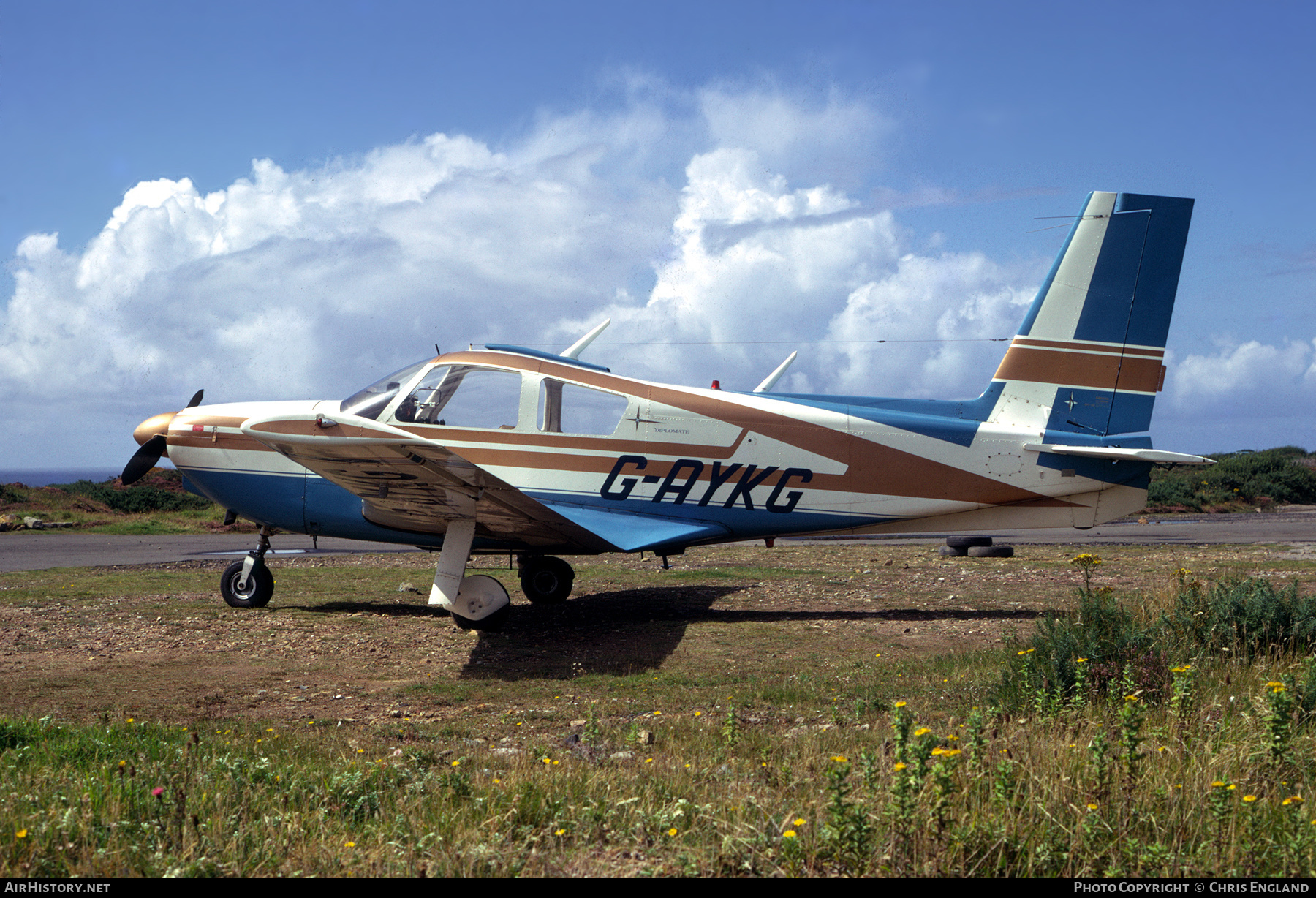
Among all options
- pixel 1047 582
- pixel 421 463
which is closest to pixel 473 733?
pixel 421 463

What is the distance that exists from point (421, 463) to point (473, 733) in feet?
10.2

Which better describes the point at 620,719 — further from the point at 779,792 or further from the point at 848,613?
the point at 848,613

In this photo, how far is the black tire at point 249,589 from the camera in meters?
10.2

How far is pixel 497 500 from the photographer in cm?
866

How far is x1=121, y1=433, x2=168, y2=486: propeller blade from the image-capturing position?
10.8m

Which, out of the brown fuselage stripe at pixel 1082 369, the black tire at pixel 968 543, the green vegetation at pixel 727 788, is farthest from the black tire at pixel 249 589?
the black tire at pixel 968 543

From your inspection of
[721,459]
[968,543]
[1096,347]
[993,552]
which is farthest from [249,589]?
[968,543]

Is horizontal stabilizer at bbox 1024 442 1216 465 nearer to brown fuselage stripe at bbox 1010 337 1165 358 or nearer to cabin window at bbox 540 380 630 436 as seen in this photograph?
brown fuselage stripe at bbox 1010 337 1165 358

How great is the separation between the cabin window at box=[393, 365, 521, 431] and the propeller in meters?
3.28

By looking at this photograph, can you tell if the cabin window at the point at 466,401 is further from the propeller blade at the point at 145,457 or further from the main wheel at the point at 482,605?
the propeller blade at the point at 145,457

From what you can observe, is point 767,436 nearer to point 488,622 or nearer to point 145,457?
point 488,622

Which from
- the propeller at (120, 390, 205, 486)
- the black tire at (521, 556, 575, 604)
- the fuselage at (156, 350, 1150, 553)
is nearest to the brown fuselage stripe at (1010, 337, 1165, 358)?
the fuselage at (156, 350, 1150, 553)

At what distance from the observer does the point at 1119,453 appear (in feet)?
30.9

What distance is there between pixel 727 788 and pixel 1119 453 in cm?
763
